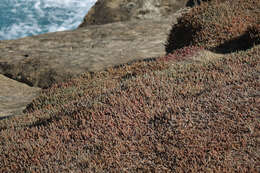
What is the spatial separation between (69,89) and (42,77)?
6.25 meters

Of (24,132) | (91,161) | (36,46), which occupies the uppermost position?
(91,161)

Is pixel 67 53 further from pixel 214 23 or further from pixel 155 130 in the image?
pixel 155 130

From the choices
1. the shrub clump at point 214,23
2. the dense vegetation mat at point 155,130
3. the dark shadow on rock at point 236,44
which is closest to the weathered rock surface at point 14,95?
the dense vegetation mat at point 155,130

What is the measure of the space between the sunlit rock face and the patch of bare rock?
4.79m

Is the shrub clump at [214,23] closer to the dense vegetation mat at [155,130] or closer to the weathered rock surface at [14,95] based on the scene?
the dense vegetation mat at [155,130]

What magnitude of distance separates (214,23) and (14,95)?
921cm

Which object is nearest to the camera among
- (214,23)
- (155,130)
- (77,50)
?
(155,130)

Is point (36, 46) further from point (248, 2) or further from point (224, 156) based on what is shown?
point (224, 156)

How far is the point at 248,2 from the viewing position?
12406mm

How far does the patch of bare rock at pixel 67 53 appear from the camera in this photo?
1511cm

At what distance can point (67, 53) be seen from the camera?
17484mm

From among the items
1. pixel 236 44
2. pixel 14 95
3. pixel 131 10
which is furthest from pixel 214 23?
pixel 131 10

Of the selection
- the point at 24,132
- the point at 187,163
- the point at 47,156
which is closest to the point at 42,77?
the point at 24,132

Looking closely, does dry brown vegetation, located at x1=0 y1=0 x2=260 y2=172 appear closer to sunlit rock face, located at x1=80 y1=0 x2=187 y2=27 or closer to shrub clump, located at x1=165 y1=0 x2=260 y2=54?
shrub clump, located at x1=165 y1=0 x2=260 y2=54
